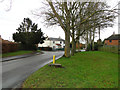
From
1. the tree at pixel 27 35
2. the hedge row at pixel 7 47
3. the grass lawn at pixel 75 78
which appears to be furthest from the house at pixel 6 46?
the grass lawn at pixel 75 78

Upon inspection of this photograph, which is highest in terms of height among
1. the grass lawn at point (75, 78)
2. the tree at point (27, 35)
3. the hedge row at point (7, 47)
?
the tree at point (27, 35)

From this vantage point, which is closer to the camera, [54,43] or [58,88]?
[58,88]

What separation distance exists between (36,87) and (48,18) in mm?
10119

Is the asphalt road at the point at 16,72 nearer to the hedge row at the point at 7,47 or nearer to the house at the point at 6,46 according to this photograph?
the house at the point at 6,46

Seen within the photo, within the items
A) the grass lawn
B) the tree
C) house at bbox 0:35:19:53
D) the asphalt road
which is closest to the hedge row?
house at bbox 0:35:19:53

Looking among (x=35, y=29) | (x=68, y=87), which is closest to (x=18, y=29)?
(x=35, y=29)

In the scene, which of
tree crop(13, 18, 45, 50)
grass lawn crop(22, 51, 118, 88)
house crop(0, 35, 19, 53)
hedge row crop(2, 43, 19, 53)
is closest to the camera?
grass lawn crop(22, 51, 118, 88)

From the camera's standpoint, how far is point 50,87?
3238mm

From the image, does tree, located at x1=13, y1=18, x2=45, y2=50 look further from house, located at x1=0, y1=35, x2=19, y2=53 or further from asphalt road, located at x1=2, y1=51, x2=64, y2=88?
asphalt road, located at x1=2, y1=51, x2=64, y2=88

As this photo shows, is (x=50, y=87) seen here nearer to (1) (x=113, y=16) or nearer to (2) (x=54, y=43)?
(1) (x=113, y=16)

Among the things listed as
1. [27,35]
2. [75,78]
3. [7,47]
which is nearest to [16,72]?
[75,78]

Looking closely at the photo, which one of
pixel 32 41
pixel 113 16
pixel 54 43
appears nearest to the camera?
pixel 113 16

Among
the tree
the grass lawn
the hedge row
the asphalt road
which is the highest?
the tree

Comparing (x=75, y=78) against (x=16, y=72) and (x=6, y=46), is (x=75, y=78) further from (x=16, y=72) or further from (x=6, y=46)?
(x=6, y=46)
